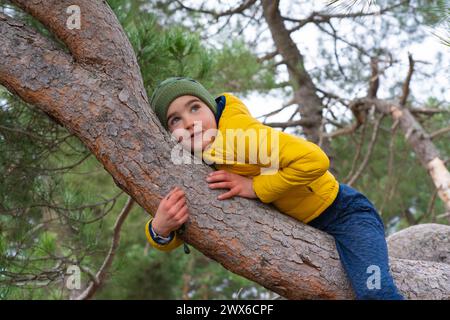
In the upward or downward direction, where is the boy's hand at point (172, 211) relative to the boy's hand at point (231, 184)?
downward

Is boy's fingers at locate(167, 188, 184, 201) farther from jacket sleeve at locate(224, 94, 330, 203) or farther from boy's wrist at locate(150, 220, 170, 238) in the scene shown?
jacket sleeve at locate(224, 94, 330, 203)

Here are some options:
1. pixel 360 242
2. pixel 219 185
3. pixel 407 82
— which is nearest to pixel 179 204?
pixel 219 185

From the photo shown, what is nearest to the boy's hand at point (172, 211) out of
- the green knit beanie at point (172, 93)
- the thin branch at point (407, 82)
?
the green knit beanie at point (172, 93)

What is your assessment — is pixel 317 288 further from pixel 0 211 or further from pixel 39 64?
pixel 0 211

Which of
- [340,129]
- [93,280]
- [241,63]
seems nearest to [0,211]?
[93,280]

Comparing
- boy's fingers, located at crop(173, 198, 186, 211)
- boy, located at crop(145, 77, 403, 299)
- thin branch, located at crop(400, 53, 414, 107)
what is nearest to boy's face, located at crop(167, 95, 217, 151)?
boy, located at crop(145, 77, 403, 299)

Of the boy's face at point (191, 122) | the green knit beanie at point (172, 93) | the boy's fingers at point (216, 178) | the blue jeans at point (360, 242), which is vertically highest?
the green knit beanie at point (172, 93)

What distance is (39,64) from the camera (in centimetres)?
137

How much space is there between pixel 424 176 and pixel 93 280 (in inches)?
183

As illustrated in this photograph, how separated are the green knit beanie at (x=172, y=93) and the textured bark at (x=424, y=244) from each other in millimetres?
1043

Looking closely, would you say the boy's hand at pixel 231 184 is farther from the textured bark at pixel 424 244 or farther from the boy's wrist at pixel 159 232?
the textured bark at pixel 424 244

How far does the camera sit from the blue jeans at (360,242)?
1.35m

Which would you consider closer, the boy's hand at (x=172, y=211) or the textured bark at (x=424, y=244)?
the boy's hand at (x=172, y=211)

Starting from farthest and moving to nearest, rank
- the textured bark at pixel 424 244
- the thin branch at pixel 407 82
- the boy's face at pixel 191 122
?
the thin branch at pixel 407 82
the textured bark at pixel 424 244
the boy's face at pixel 191 122
